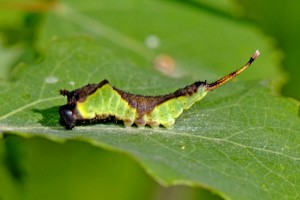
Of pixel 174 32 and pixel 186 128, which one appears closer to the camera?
pixel 186 128

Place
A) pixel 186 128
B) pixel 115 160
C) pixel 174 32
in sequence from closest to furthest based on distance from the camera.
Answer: pixel 186 128, pixel 174 32, pixel 115 160

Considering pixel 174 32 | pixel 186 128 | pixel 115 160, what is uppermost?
pixel 174 32

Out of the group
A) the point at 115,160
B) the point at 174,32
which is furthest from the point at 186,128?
the point at 115,160

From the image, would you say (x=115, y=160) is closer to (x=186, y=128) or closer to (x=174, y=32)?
(x=174, y=32)

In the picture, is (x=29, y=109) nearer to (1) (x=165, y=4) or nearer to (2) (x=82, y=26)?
(2) (x=82, y=26)

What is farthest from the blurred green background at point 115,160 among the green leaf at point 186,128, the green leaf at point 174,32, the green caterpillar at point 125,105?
the green caterpillar at point 125,105

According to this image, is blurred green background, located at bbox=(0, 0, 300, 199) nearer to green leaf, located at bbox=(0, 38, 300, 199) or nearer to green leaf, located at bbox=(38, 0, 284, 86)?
green leaf, located at bbox=(38, 0, 284, 86)

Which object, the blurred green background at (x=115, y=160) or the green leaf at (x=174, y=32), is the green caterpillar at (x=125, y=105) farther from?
the blurred green background at (x=115, y=160)

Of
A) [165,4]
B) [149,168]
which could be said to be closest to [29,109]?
[149,168]
